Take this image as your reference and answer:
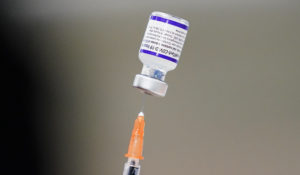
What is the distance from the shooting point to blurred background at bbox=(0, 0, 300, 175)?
2105mm

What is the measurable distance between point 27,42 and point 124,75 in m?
0.74

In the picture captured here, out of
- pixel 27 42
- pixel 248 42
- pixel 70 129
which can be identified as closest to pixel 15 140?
pixel 70 129

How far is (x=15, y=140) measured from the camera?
2564 mm

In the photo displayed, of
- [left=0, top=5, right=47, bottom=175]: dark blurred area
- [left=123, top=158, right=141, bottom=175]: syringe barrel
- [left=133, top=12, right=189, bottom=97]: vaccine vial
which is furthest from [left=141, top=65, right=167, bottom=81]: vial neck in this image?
[left=0, top=5, right=47, bottom=175]: dark blurred area

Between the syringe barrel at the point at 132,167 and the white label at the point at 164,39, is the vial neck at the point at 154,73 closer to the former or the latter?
the white label at the point at 164,39

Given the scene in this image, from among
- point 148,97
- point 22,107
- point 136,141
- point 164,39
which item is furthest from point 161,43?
point 22,107

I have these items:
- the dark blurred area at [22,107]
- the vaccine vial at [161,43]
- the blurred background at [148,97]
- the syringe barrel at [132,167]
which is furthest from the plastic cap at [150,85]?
the dark blurred area at [22,107]

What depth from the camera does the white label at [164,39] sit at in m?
0.87

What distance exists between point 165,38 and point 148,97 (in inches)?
58.9

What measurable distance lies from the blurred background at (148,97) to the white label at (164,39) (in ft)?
4.47

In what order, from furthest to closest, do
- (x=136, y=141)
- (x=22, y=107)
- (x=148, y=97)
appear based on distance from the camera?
(x=22, y=107) < (x=148, y=97) < (x=136, y=141)

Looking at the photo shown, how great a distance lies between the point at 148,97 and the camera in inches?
92.7

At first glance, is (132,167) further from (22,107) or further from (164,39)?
(22,107)

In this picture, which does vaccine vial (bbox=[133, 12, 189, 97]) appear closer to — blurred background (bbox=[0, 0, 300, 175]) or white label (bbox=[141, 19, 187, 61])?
white label (bbox=[141, 19, 187, 61])
